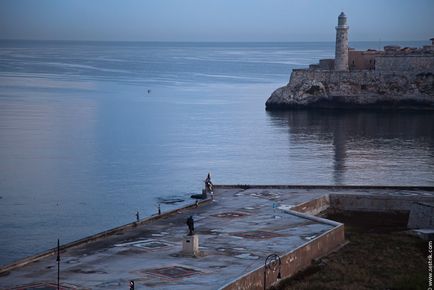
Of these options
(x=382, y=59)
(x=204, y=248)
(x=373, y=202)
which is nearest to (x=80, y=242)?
(x=204, y=248)

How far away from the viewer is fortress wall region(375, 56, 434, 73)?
77312mm

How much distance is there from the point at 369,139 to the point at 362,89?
68.2 feet

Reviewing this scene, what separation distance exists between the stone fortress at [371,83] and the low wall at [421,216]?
1995 inches

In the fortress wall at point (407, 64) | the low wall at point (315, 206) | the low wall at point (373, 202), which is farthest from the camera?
the fortress wall at point (407, 64)

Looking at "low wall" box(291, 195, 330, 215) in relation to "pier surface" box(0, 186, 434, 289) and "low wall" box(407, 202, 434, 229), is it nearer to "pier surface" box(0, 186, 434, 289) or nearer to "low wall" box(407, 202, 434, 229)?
"pier surface" box(0, 186, 434, 289)

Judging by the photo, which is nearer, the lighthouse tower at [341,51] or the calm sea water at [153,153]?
the calm sea water at [153,153]

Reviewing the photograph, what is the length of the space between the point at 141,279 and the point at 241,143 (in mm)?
37732

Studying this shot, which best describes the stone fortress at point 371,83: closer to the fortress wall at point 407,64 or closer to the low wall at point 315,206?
the fortress wall at point 407,64

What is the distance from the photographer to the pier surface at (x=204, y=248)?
18.6 m

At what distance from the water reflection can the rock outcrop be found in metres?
2.06

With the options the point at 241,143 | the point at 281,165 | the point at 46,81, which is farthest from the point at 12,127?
the point at 46,81

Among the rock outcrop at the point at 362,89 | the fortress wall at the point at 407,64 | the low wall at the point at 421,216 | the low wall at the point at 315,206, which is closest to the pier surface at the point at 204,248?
the low wall at the point at 315,206

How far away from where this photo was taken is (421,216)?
86.8 ft

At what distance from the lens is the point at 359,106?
77812 millimetres
